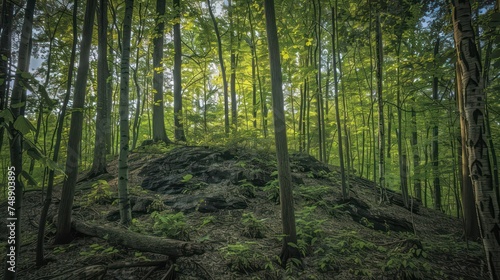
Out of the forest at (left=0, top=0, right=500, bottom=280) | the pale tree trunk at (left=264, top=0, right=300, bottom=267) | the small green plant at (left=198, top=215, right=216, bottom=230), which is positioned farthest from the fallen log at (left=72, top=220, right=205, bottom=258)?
the pale tree trunk at (left=264, top=0, right=300, bottom=267)

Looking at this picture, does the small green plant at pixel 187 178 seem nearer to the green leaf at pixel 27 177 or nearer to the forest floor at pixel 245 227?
the forest floor at pixel 245 227

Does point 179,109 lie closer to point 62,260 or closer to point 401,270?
point 62,260

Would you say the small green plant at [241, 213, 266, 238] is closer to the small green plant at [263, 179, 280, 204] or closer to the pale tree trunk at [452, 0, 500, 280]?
the small green plant at [263, 179, 280, 204]

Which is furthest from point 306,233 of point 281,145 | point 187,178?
→ point 187,178

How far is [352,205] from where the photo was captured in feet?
22.0

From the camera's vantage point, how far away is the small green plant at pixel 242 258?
3650 millimetres

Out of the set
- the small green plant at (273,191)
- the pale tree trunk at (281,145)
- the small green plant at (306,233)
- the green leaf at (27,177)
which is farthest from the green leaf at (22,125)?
the small green plant at (273,191)

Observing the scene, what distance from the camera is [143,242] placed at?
3701 mm

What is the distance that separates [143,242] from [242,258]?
4.94 ft

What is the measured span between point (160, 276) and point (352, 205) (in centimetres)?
522

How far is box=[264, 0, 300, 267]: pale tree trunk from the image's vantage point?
4008mm

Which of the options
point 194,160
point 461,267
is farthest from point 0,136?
point 461,267

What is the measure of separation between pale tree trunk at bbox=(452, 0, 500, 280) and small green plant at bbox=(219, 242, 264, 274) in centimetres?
276

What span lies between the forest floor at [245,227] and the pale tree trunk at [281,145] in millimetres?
277
